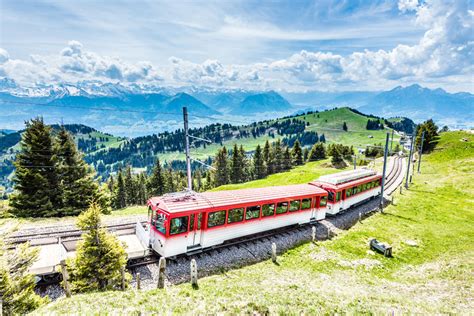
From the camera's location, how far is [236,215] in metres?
18.2

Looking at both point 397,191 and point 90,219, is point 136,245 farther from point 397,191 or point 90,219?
point 397,191

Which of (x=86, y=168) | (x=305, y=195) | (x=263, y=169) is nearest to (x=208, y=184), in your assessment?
(x=263, y=169)

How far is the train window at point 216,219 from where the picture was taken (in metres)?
16.8

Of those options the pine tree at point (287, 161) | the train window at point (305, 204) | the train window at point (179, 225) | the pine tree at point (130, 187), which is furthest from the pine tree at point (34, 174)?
the pine tree at point (287, 161)

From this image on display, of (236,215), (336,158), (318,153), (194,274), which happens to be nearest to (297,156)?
(318,153)

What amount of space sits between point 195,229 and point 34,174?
21847 millimetres

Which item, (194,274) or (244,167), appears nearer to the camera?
(194,274)

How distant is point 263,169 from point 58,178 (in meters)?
65.6

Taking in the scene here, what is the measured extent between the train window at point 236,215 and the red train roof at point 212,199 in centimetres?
53

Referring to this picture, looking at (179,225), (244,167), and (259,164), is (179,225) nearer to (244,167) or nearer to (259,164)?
(259,164)

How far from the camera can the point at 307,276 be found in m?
14.8

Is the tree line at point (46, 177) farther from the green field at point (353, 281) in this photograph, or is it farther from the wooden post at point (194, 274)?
the green field at point (353, 281)

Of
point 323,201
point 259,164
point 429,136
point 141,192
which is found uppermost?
point 429,136

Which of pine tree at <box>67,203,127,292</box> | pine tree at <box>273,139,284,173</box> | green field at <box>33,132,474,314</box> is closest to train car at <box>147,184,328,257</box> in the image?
green field at <box>33,132,474,314</box>
